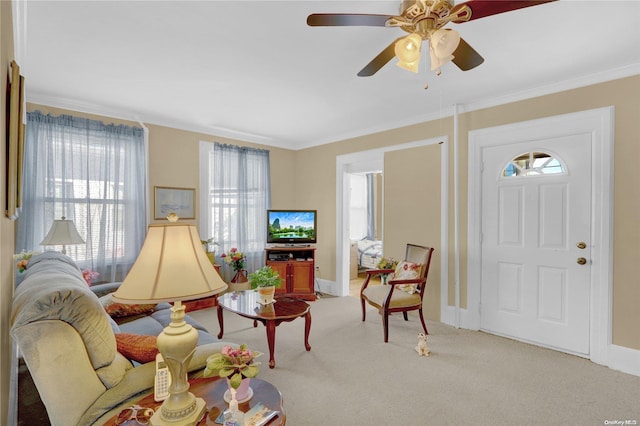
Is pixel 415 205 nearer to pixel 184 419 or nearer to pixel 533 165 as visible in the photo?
pixel 533 165

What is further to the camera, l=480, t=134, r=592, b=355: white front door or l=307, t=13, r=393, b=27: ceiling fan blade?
l=480, t=134, r=592, b=355: white front door

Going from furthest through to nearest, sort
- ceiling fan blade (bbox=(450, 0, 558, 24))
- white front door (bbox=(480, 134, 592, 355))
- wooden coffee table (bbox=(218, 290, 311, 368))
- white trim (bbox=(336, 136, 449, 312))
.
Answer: white trim (bbox=(336, 136, 449, 312)) < white front door (bbox=(480, 134, 592, 355)) < wooden coffee table (bbox=(218, 290, 311, 368)) < ceiling fan blade (bbox=(450, 0, 558, 24))

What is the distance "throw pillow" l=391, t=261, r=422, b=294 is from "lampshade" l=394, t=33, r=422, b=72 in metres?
2.34

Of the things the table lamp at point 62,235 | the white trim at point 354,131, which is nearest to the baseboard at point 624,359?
the white trim at point 354,131

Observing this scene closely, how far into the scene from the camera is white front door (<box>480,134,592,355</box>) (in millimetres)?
2914

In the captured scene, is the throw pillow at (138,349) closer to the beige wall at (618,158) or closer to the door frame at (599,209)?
the beige wall at (618,158)

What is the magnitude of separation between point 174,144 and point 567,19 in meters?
4.28

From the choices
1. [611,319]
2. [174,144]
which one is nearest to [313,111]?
[174,144]

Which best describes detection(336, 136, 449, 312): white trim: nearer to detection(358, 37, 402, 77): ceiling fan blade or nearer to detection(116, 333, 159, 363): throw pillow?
detection(358, 37, 402, 77): ceiling fan blade

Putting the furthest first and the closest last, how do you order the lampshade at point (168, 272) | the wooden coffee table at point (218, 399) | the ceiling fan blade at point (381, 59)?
the ceiling fan blade at point (381, 59) → the wooden coffee table at point (218, 399) → the lampshade at point (168, 272)

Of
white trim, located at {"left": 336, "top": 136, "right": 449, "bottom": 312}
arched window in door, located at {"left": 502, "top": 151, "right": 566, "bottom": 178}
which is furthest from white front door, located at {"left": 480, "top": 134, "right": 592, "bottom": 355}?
white trim, located at {"left": 336, "top": 136, "right": 449, "bottom": 312}

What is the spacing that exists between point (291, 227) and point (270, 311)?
2233mm

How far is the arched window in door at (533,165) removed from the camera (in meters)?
3.06

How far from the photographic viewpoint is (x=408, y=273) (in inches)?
141
